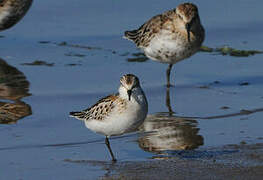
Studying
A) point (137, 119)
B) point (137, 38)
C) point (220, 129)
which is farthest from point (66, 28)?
point (137, 119)

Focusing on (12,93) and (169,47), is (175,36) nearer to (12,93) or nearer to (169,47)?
(169,47)

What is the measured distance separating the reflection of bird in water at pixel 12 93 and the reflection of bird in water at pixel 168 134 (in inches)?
77.1

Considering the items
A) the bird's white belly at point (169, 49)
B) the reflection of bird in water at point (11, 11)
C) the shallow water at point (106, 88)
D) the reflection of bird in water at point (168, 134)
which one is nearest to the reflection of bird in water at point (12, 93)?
the shallow water at point (106, 88)

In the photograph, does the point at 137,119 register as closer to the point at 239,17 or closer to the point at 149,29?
the point at 149,29

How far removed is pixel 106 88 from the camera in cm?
1256

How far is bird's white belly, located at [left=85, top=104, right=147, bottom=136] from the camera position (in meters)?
8.76

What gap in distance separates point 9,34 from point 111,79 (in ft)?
13.9

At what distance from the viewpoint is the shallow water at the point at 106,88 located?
367 inches

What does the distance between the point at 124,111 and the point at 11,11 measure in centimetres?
775

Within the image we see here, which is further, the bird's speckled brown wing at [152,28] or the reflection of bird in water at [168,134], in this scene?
the bird's speckled brown wing at [152,28]

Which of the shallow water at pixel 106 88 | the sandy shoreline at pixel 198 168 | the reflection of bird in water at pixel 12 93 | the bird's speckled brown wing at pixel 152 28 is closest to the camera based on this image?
the sandy shoreline at pixel 198 168

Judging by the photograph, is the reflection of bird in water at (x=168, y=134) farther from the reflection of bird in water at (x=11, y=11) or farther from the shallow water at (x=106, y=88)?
the reflection of bird in water at (x=11, y=11)

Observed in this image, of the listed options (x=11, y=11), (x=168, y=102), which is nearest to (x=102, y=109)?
(x=168, y=102)

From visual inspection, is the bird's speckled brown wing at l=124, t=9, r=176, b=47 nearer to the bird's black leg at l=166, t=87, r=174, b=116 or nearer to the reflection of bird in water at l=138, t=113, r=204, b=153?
the bird's black leg at l=166, t=87, r=174, b=116
